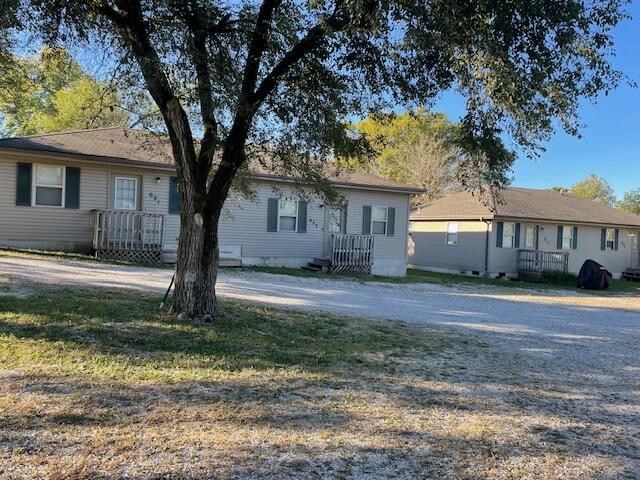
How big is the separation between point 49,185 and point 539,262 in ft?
63.2

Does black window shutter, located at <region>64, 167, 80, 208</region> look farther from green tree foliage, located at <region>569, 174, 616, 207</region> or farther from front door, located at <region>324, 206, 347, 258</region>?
green tree foliage, located at <region>569, 174, 616, 207</region>

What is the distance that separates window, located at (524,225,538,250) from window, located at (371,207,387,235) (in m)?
8.18

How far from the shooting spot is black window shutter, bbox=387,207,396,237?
67.9 feet

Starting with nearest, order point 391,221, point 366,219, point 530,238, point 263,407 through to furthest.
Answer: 1. point 263,407
2. point 366,219
3. point 391,221
4. point 530,238

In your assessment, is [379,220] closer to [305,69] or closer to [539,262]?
[539,262]

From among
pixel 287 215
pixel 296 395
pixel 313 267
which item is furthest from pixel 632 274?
pixel 296 395

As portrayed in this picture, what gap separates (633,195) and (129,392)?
251 ft

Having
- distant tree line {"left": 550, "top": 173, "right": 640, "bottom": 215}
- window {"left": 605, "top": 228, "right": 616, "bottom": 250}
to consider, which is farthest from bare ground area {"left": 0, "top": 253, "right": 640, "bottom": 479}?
distant tree line {"left": 550, "top": 173, "right": 640, "bottom": 215}

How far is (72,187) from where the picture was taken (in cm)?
1535

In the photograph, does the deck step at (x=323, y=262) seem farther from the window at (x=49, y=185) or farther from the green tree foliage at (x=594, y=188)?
the green tree foliage at (x=594, y=188)

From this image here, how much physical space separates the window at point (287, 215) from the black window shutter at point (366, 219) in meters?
2.68

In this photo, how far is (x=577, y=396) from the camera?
5.61 meters

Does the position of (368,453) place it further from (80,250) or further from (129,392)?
(80,250)

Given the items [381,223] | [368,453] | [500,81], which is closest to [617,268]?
[381,223]
